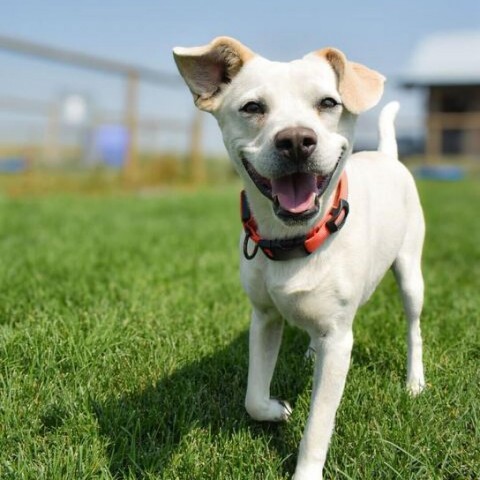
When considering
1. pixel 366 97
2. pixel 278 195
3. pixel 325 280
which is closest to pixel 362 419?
pixel 325 280

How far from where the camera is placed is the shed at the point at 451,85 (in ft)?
81.7

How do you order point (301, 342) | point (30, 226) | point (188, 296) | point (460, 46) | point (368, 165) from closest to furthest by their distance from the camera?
point (368, 165) → point (301, 342) → point (188, 296) → point (30, 226) → point (460, 46)

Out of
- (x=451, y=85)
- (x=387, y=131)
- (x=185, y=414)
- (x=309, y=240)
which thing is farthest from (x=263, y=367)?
(x=451, y=85)

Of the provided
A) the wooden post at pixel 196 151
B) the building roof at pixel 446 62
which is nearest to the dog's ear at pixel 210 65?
the wooden post at pixel 196 151

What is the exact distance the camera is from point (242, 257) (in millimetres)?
2500

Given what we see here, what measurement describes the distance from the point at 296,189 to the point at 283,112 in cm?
25

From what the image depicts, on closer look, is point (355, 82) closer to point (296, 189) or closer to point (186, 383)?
point (296, 189)

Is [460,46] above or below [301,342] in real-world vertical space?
above

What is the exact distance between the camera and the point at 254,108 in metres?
2.23

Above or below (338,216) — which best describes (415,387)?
below

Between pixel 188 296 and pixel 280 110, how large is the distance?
2.07m

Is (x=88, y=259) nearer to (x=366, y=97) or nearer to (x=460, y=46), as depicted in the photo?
(x=366, y=97)

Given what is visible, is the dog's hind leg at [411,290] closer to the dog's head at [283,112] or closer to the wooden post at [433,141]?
the dog's head at [283,112]

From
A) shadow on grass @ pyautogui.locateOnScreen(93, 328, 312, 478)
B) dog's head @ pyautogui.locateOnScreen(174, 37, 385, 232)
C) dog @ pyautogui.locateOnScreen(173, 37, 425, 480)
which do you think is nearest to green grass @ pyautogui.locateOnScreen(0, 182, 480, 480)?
shadow on grass @ pyautogui.locateOnScreen(93, 328, 312, 478)
